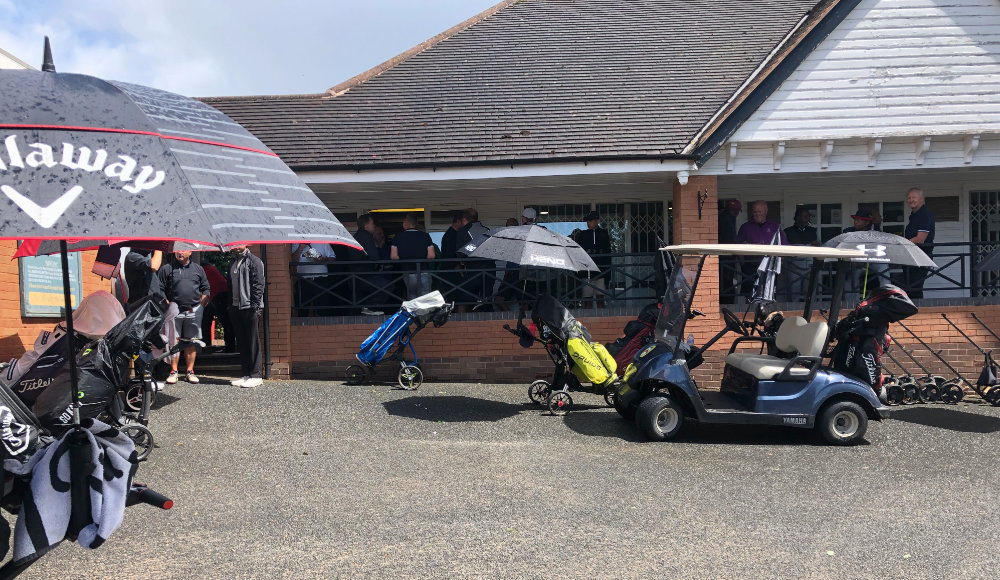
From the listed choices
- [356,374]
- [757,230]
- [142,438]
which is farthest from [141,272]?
[757,230]

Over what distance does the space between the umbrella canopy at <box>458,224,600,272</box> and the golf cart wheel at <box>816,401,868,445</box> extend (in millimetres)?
2889

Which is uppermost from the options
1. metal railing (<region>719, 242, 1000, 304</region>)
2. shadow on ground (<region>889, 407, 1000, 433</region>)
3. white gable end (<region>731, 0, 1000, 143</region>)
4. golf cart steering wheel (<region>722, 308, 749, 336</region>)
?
white gable end (<region>731, 0, 1000, 143</region>)

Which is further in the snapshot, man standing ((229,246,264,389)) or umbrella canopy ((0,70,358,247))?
man standing ((229,246,264,389))

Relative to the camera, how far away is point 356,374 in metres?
10.5

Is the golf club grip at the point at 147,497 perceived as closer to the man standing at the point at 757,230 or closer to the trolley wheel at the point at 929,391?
the trolley wheel at the point at 929,391

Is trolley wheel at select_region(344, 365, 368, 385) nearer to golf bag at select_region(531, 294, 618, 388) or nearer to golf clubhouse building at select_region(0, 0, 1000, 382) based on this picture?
golf clubhouse building at select_region(0, 0, 1000, 382)

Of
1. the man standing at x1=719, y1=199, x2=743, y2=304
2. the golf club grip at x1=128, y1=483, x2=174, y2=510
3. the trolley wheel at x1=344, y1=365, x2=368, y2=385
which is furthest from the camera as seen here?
the man standing at x1=719, y1=199, x2=743, y2=304

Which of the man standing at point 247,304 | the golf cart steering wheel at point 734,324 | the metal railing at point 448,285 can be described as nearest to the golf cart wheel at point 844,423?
the golf cart steering wheel at point 734,324

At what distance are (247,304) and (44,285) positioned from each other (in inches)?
98.8

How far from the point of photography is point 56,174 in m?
2.63

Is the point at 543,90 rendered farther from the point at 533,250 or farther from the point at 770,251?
the point at 770,251

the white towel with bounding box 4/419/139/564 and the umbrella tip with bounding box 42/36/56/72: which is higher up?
the umbrella tip with bounding box 42/36/56/72

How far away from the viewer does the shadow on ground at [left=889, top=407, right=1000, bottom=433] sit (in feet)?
28.6

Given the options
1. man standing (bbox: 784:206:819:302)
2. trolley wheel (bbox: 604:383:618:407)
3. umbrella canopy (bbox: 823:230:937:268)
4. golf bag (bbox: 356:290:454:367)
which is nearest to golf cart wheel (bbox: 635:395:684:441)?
trolley wheel (bbox: 604:383:618:407)
